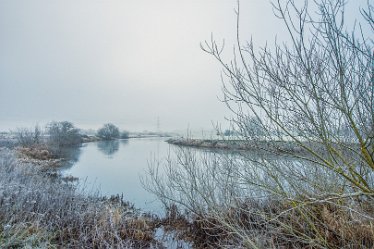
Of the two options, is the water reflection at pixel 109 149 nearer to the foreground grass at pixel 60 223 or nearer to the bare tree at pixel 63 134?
the bare tree at pixel 63 134

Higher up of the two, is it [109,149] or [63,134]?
[63,134]

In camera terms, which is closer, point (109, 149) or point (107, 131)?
point (109, 149)

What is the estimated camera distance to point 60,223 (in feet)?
19.2

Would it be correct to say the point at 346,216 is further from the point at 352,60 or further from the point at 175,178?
the point at 175,178

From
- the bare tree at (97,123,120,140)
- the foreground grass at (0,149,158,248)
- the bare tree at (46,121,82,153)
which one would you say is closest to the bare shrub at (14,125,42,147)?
the bare tree at (46,121,82,153)

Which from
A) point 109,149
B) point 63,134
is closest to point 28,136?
point 63,134

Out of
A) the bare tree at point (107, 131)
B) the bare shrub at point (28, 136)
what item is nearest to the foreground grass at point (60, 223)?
the bare shrub at point (28, 136)

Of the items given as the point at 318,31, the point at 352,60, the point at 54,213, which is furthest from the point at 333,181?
the point at 54,213

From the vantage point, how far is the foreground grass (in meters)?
4.79

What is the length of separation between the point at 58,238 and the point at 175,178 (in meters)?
3.14

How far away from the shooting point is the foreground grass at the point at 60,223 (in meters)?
4.79

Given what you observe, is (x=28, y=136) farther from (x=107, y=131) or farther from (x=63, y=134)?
(x=107, y=131)

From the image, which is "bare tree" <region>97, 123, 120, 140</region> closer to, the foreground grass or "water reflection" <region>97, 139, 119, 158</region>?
"water reflection" <region>97, 139, 119, 158</region>

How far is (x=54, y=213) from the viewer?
238 inches
